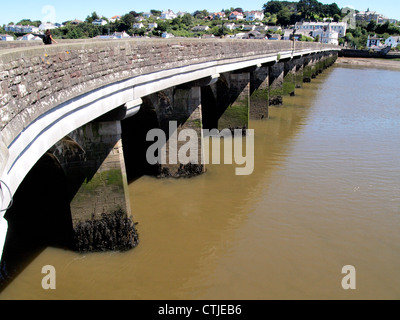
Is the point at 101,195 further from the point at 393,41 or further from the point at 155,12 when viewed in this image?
the point at 155,12

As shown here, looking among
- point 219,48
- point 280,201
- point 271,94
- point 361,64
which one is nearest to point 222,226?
point 280,201

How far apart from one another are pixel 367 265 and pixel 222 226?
298cm

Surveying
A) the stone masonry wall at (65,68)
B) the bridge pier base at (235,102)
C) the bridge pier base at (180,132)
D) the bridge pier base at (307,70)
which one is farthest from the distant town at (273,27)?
the stone masonry wall at (65,68)

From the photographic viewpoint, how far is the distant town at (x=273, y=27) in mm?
85994

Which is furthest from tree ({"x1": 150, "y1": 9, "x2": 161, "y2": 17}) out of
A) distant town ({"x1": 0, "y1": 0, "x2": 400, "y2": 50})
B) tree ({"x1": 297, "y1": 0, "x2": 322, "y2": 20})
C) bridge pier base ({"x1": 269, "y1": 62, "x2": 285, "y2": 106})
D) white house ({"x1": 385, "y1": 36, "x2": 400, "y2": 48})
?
bridge pier base ({"x1": 269, "y1": 62, "x2": 285, "y2": 106})

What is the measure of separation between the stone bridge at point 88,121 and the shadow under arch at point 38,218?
3cm

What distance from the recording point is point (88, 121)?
564cm

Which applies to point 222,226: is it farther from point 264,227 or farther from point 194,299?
point 194,299

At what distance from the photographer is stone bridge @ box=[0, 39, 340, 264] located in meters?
3.80

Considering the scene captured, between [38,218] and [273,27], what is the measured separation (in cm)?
12775

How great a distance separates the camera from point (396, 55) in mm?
74438

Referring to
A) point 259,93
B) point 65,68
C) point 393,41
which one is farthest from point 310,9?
point 65,68

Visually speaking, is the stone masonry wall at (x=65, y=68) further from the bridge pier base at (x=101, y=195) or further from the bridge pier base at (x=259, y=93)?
the bridge pier base at (x=259, y=93)

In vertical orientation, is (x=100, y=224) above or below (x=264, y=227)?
above
